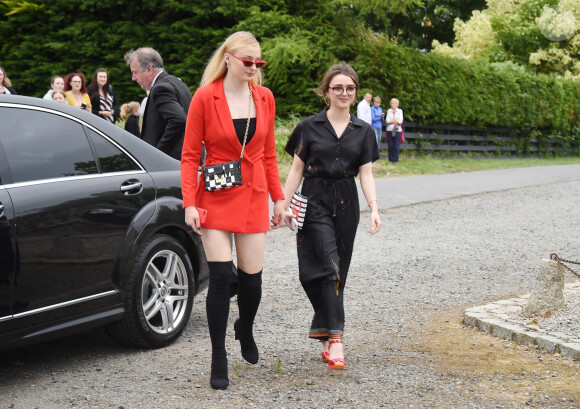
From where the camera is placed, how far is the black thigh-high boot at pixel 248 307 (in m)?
4.52

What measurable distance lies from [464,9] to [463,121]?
2465 centimetres

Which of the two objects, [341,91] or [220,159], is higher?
[341,91]

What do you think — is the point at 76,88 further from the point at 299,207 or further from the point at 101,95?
the point at 299,207

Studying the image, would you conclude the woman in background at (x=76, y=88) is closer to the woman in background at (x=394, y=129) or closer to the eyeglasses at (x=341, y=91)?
the eyeglasses at (x=341, y=91)

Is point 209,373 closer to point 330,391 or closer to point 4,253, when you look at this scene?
point 330,391

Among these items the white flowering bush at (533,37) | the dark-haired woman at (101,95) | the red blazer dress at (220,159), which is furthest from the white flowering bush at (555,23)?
the red blazer dress at (220,159)

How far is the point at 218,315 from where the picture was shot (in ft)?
14.3

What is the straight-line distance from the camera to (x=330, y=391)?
4.35 m

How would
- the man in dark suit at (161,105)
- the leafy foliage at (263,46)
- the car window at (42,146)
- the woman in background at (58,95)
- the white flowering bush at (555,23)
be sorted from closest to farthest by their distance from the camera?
the car window at (42,146) < the man in dark suit at (161,105) < the woman in background at (58,95) < the leafy foliage at (263,46) < the white flowering bush at (555,23)

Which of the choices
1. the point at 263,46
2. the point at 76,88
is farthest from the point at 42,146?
the point at 263,46

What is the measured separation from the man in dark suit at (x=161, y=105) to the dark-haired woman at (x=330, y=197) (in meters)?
1.77

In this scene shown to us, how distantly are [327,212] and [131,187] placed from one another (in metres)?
1.24

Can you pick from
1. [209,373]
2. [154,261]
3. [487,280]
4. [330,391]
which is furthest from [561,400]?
[487,280]

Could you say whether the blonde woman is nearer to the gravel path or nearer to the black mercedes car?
the gravel path
